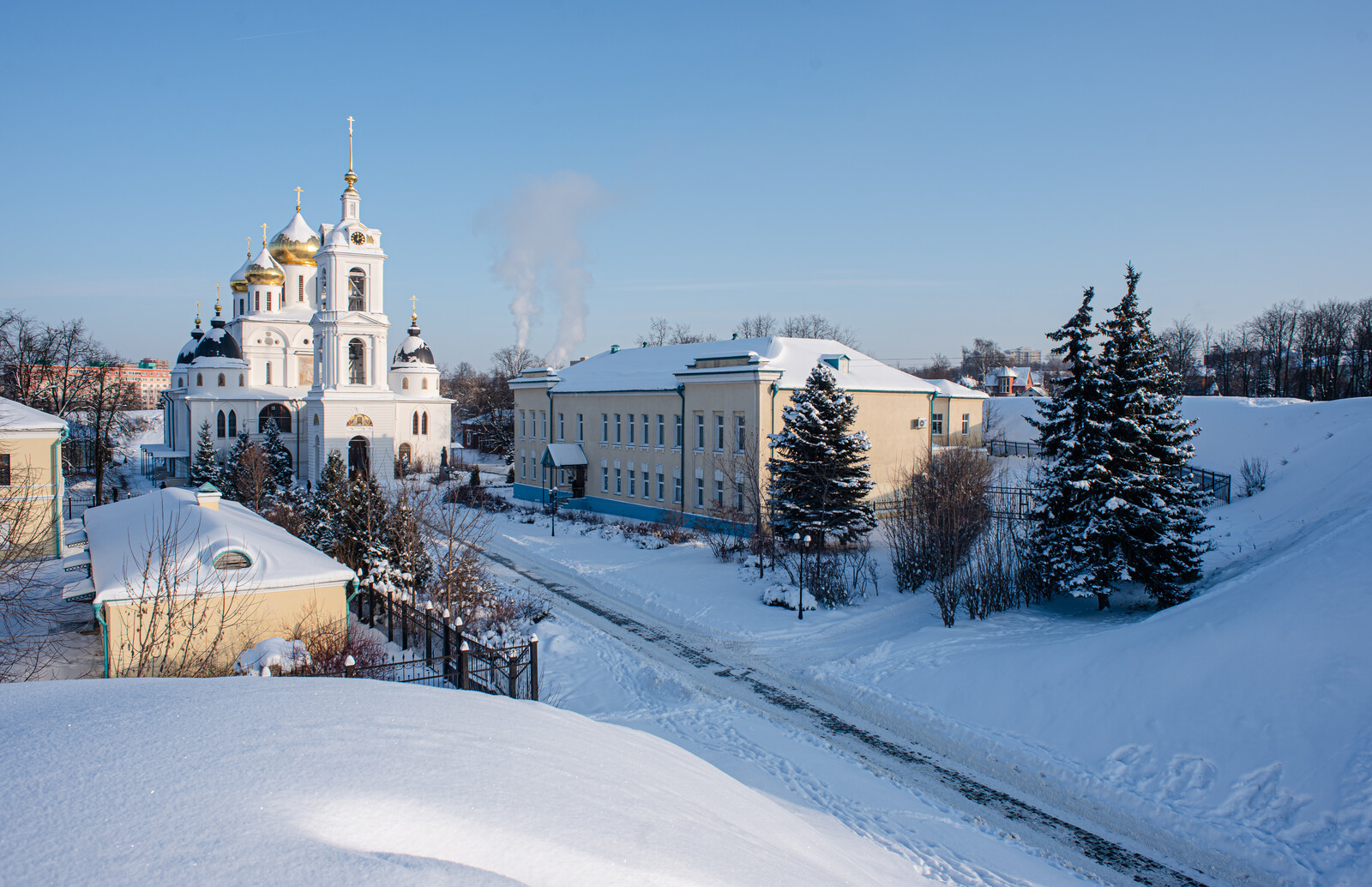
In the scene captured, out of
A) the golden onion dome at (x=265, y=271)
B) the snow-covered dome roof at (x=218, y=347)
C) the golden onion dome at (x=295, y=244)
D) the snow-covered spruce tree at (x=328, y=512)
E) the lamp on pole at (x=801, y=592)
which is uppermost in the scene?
the golden onion dome at (x=295, y=244)

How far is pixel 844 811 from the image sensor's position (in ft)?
32.7

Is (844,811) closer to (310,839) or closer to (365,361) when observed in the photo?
(310,839)

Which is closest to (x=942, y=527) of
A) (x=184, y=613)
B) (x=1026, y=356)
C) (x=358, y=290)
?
(x=184, y=613)

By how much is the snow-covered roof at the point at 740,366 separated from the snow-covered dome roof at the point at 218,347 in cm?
2956

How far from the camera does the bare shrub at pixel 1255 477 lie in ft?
96.6

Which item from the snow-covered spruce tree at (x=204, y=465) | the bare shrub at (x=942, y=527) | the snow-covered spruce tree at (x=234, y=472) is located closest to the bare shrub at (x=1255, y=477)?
the bare shrub at (x=942, y=527)

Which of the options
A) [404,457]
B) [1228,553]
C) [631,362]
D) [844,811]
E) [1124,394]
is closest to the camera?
[844,811]

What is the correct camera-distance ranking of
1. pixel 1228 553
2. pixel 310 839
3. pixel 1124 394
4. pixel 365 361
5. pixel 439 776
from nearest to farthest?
pixel 310 839 < pixel 439 776 < pixel 1124 394 < pixel 1228 553 < pixel 365 361

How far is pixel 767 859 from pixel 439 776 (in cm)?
216

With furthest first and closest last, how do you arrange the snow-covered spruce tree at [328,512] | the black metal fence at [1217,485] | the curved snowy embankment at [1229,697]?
1. the black metal fence at [1217,485]
2. the snow-covered spruce tree at [328,512]
3. the curved snowy embankment at [1229,697]

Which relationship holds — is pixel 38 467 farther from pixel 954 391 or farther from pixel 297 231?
pixel 297 231

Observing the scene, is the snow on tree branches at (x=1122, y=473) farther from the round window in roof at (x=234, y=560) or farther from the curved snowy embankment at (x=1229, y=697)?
the round window in roof at (x=234, y=560)

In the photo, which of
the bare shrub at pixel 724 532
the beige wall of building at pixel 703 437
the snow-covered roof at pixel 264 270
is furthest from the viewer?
the snow-covered roof at pixel 264 270

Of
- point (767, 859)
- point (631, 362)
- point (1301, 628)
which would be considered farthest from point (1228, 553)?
point (631, 362)
